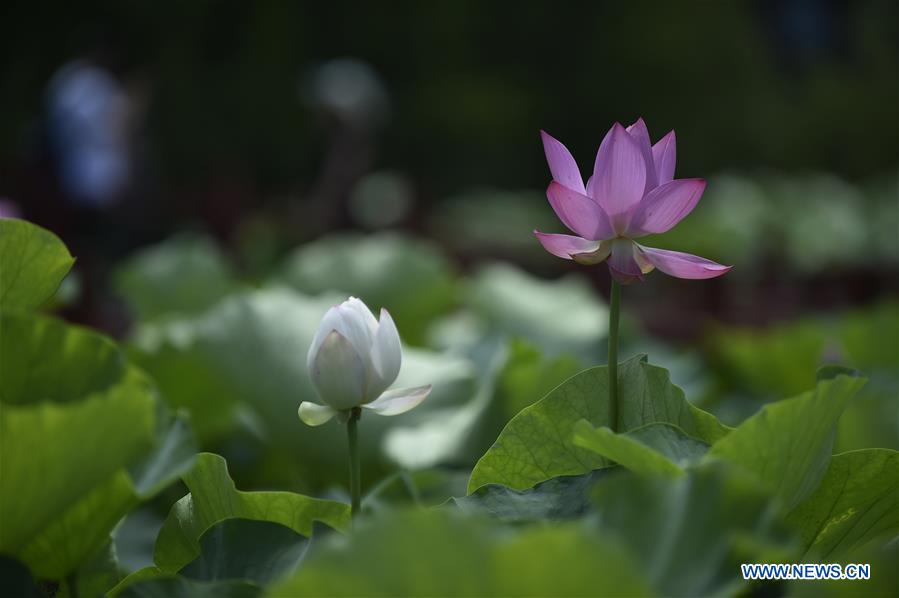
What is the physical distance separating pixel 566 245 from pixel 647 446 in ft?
0.46

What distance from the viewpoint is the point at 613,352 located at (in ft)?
1.91

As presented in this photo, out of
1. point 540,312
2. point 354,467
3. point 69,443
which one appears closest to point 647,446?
point 354,467

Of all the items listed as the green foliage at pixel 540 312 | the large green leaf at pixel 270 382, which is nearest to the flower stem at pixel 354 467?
the large green leaf at pixel 270 382

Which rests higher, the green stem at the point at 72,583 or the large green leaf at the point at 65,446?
the large green leaf at the point at 65,446

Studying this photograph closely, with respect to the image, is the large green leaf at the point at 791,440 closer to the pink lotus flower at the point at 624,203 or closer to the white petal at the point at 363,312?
the pink lotus flower at the point at 624,203

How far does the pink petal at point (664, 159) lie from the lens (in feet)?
2.00

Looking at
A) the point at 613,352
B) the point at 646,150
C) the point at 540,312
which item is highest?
the point at 646,150

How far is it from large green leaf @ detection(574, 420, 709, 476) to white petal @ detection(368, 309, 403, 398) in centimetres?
12

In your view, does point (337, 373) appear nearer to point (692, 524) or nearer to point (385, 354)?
point (385, 354)

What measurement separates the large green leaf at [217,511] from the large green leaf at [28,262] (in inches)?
5.3

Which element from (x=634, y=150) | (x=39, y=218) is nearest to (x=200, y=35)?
(x=39, y=218)

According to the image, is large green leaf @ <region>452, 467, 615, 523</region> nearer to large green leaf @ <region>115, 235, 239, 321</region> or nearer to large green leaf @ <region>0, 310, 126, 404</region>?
large green leaf @ <region>0, 310, 126, 404</region>

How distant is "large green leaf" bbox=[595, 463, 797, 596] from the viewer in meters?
0.45

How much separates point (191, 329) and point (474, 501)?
27.9 inches
